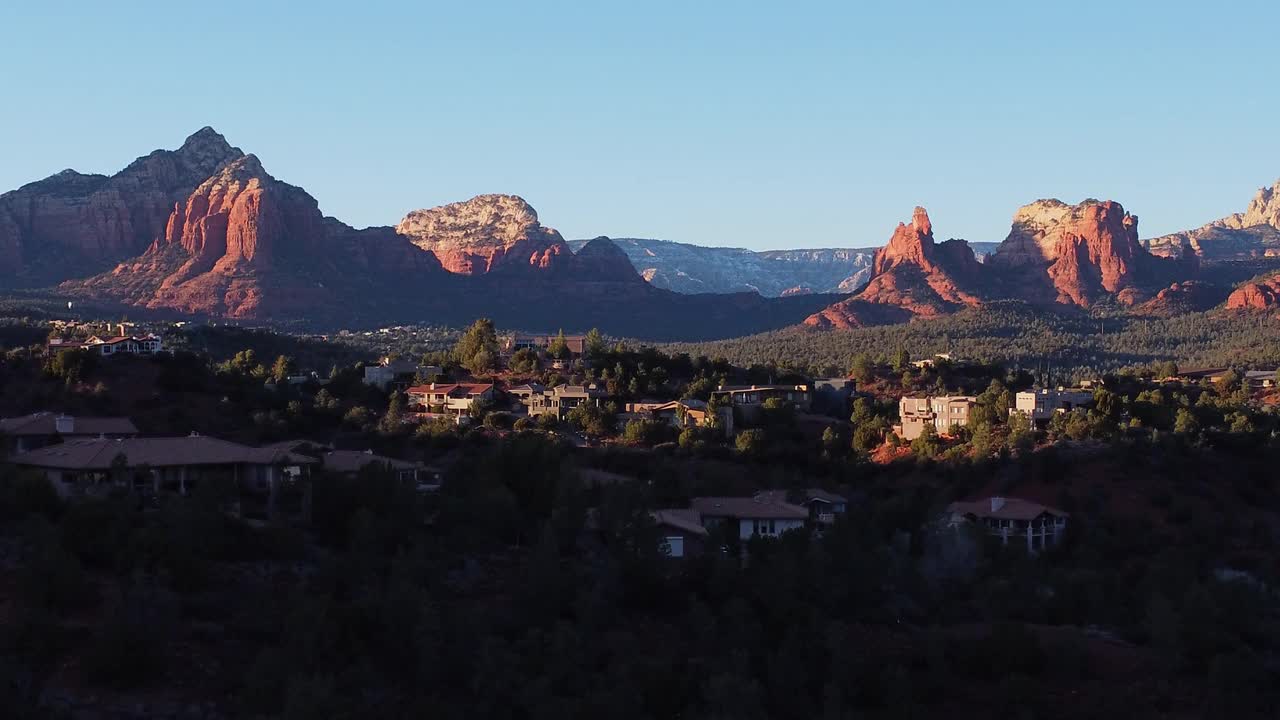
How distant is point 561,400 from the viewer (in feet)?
278

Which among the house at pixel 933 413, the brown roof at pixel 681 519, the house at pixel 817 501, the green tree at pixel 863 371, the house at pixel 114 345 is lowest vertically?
the house at pixel 817 501

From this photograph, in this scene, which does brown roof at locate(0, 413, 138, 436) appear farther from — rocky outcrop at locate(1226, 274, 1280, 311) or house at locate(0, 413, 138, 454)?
rocky outcrop at locate(1226, 274, 1280, 311)

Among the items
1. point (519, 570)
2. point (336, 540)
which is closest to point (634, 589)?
point (519, 570)

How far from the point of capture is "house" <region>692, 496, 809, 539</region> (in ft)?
175

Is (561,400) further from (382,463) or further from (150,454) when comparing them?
(150,454)

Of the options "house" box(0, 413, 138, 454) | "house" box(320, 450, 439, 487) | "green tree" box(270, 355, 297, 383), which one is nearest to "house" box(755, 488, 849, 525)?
"house" box(320, 450, 439, 487)

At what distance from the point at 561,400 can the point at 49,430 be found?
99.4 ft

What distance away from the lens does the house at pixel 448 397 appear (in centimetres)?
8431

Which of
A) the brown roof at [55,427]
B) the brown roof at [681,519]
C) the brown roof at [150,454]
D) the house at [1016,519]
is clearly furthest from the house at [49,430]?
the house at [1016,519]

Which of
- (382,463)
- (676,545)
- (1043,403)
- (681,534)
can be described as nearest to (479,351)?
(1043,403)

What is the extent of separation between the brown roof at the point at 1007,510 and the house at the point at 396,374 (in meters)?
34.5

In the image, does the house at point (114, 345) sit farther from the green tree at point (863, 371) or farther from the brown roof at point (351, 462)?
the green tree at point (863, 371)

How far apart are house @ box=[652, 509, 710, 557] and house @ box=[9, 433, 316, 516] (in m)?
9.48

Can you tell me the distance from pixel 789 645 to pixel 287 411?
42.7 meters
